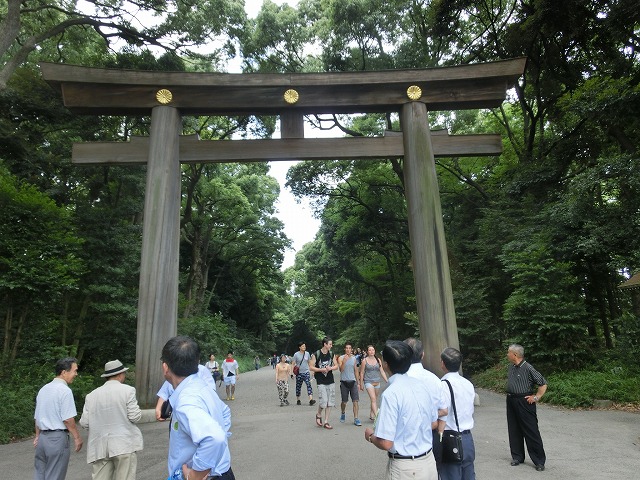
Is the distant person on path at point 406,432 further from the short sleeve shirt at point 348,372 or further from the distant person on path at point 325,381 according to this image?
the short sleeve shirt at point 348,372

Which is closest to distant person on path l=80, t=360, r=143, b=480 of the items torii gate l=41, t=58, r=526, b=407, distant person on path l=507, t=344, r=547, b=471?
distant person on path l=507, t=344, r=547, b=471

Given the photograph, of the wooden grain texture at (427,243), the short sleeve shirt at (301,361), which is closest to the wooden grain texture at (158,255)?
the short sleeve shirt at (301,361)

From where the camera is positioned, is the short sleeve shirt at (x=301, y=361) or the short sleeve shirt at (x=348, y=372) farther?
the short sleeve shirt at (x=301, y=361)

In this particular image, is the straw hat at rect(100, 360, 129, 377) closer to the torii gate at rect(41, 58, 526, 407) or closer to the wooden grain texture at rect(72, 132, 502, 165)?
the torii gate at rect(41, 58, 526, 407)

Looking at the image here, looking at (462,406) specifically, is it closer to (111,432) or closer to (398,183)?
(111,432)

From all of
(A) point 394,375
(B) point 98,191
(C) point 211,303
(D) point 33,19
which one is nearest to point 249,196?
(C) point 211,303

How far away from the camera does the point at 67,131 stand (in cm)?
1510

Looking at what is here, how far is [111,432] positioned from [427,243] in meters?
6.57

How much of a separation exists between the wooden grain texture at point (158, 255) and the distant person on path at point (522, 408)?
19.6 ft

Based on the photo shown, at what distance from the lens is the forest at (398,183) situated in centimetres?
1134

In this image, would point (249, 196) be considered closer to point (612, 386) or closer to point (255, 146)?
point (255, 146)

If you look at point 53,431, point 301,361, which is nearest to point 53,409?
point 53,431

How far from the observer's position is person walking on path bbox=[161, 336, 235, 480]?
7.74ft

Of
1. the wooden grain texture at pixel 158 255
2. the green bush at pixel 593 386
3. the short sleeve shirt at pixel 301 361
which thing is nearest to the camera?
the wooden grain texture at pixel 158 255
